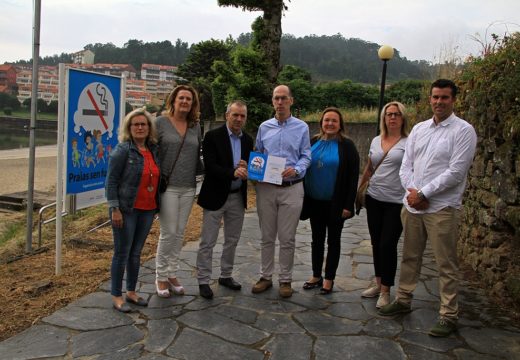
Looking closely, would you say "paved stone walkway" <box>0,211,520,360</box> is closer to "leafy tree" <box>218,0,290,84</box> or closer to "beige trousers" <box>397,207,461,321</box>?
"beige trousers" <box>397,207,461,321</box>

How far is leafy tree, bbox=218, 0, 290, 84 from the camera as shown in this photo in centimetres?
1158

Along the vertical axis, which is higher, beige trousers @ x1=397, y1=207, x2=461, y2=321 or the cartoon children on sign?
the cartoon children on sign

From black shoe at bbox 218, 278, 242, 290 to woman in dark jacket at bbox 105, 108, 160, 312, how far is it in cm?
84

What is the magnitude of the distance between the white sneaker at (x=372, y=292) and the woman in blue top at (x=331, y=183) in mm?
331

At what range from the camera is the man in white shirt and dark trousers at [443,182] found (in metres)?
3.43

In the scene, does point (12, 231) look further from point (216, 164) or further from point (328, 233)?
Answer: point (328, 233)

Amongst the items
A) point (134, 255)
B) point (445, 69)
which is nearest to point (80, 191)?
point (134, 255)

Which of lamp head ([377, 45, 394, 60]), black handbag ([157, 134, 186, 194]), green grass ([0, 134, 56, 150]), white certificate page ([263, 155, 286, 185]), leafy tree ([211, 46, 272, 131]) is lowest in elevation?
green grass ([0, 134, 56, 150])

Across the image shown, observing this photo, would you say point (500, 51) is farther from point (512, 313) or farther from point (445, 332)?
point (445, 332)

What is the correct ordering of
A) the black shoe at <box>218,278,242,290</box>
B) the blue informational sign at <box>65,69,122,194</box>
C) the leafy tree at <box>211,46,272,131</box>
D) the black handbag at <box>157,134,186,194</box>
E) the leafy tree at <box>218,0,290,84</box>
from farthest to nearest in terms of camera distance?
the leafy tree at <box>211,46,272,131</box>
the leafy tree at <box>218,0,290,84</box>
the blue informational sign at <box>65,69,122,194</box>
the black shoe at <box>218,278,242,290</box>
the black handbag at <box>157,134,186,194</box>

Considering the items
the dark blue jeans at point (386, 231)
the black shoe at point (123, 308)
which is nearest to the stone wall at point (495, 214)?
the dark blue jeans at point (386, 231)

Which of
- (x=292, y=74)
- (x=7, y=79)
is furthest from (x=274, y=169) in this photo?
(x=7, y=79)

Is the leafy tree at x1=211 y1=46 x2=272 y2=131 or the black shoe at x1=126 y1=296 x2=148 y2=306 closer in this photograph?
the black shoe at x1=126 y1=296 x2=148 y2=306

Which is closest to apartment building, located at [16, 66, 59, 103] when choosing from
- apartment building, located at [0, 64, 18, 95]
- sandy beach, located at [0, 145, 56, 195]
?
apartment building, located at [0, 64, 18, 95]
